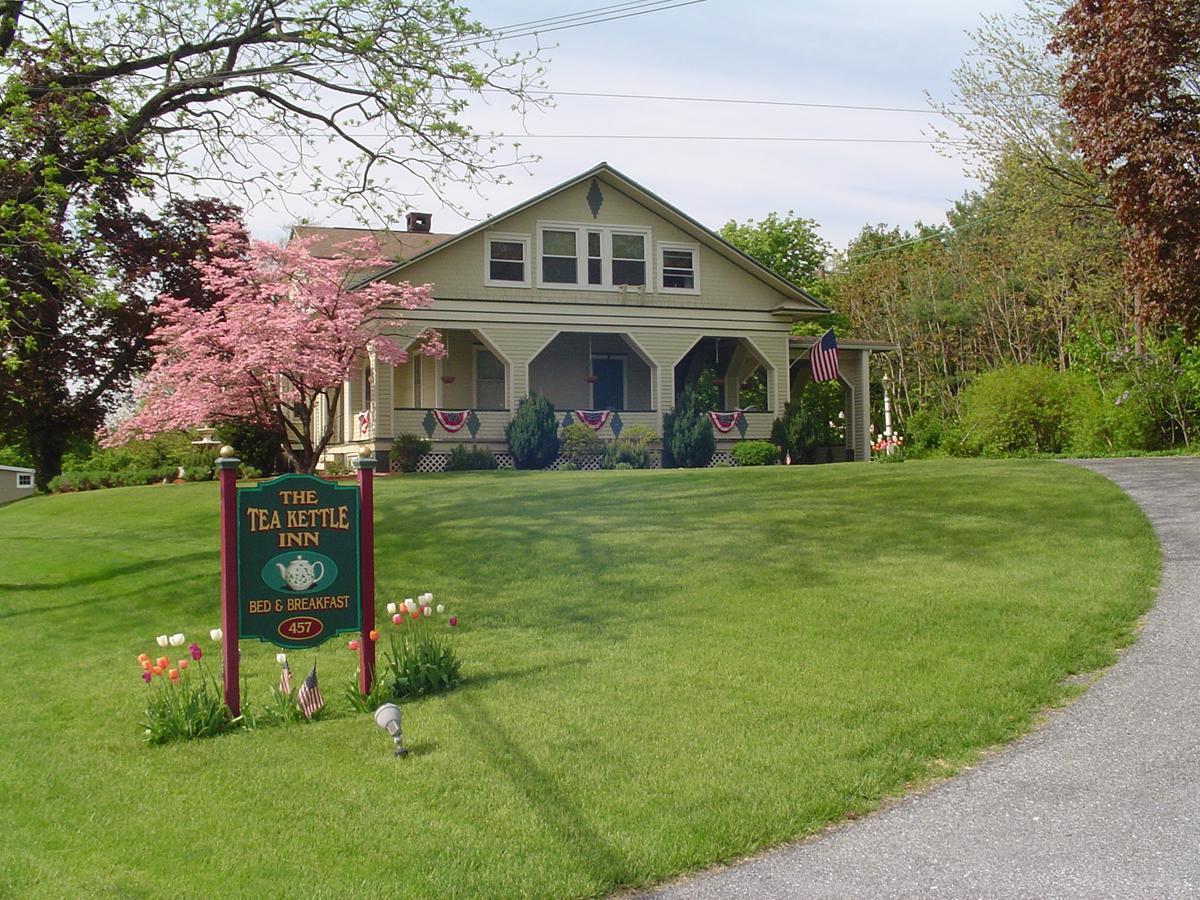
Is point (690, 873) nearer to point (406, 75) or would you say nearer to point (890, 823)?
point (890, 823)

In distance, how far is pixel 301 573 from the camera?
24.2 ft

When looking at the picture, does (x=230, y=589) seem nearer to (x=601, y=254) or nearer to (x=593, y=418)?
(x=593, y=418)

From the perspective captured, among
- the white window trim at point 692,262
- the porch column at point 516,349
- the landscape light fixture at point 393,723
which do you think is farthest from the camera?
the white window trim at point 692,262

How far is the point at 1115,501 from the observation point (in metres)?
13.6

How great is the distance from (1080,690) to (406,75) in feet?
40.1

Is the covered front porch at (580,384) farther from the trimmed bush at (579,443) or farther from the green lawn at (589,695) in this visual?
the green lawn at (589,695)

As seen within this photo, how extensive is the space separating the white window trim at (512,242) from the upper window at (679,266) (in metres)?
3.59

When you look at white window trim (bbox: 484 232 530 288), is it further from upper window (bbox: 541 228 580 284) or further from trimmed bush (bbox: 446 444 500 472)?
trimmed bush (bbox: 446 444 500 472)

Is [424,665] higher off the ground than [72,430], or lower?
lower

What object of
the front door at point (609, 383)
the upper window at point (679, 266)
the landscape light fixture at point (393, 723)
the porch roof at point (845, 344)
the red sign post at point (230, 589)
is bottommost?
the landscape light fixture at point (393, 723)

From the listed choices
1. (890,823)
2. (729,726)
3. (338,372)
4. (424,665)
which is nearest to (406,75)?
(338,372)

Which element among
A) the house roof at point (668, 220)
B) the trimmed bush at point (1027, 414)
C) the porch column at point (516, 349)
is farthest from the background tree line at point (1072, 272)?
the porch column at point (516, 349)

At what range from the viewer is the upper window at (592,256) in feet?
90.8

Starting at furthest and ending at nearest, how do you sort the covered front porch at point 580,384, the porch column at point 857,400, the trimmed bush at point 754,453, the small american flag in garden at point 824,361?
the porch column at point 857,400, the trimmed bush at point 754,453, the small american flag in garden at point 824,361, the covered front porch at point 580,384
